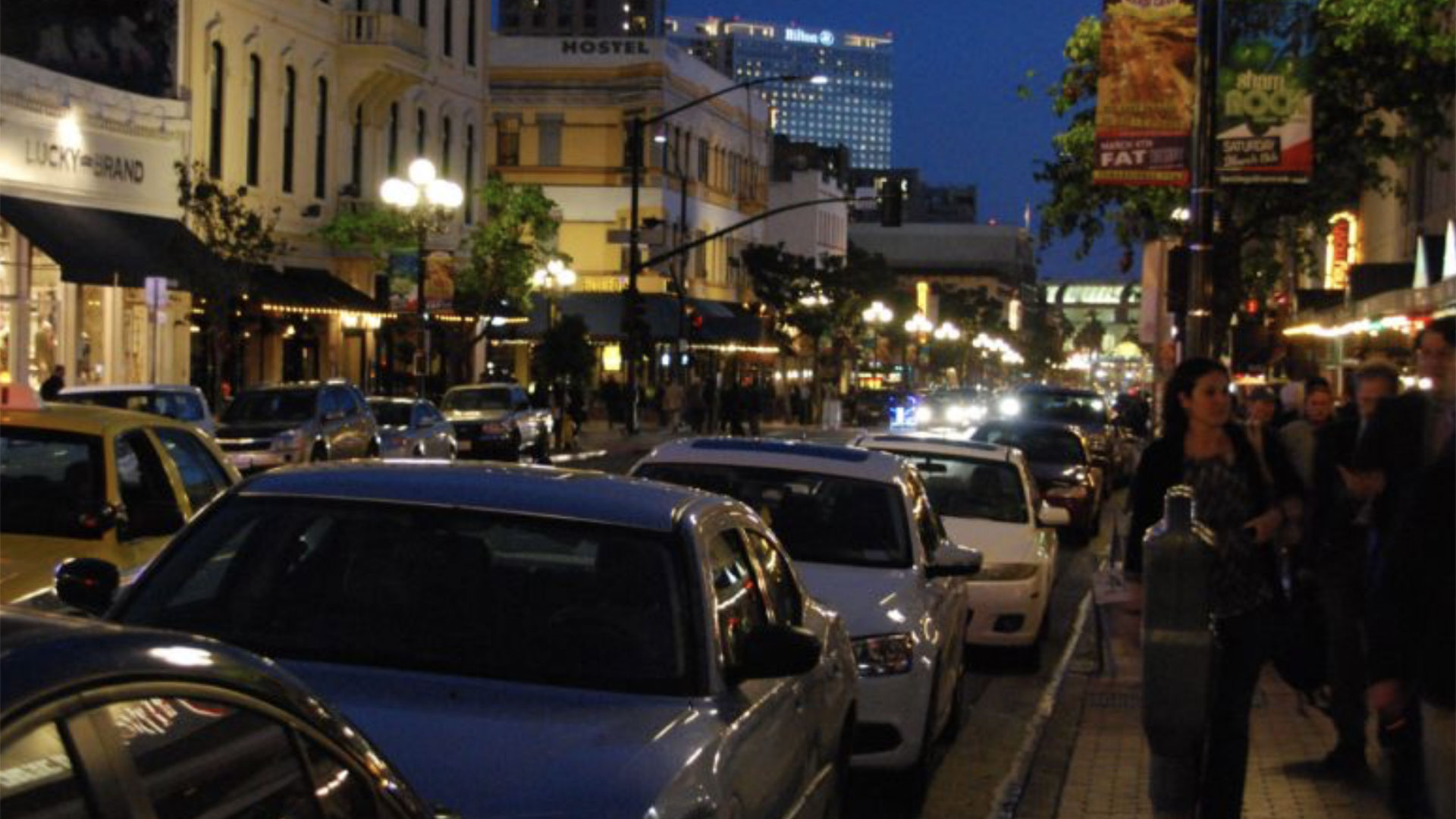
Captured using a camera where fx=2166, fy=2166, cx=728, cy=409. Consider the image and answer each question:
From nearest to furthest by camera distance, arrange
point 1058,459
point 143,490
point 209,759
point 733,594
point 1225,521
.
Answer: point 209,759 → point 733,594 → point 1225,521 → point 143,490 → point 1058,459

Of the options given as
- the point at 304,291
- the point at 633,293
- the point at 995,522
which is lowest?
the point at 995,522

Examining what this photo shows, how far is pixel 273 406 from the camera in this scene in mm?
30000

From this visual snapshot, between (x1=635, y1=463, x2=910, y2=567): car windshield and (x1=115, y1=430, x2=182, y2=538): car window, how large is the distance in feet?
7.93

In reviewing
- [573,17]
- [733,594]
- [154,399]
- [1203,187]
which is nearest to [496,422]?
[154,399]

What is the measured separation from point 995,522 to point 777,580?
8.39 m

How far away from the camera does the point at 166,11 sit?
128 ft

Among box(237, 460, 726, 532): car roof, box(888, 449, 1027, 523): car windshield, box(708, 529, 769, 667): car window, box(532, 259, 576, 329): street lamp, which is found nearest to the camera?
box(708, 529, 769, 667): car window

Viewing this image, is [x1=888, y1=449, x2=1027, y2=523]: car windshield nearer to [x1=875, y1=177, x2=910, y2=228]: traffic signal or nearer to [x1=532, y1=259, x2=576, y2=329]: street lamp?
[x1=875, y1=177, x2=910, y2=228]: traffic signal

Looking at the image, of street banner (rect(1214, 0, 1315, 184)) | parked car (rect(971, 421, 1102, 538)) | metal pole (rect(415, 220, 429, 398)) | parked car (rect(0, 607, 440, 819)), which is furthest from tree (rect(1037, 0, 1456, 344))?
parked car (rect(0, 607, 440, 819))

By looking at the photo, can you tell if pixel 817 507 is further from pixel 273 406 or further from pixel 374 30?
pixel 374 30

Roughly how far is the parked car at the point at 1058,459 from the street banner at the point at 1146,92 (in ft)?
20.8

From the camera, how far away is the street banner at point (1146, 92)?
1778 centimetres

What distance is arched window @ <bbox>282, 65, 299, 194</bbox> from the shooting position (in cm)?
4566

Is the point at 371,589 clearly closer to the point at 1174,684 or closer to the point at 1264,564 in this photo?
the point at 1174,684
